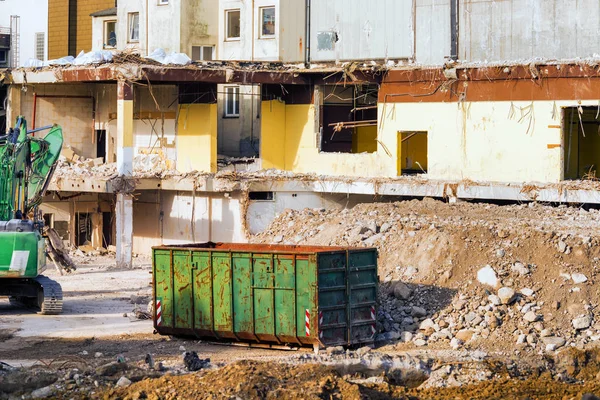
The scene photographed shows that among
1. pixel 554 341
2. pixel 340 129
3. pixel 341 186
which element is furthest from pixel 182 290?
pixel 340 129

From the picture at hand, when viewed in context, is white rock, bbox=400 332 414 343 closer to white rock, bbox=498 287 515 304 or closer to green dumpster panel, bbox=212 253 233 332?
white rock, bbox=498 287 515 304

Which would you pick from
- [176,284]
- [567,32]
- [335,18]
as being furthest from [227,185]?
[176,284]

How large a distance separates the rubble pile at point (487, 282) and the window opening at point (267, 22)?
12354 mm

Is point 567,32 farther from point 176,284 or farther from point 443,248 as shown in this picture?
point 176,284

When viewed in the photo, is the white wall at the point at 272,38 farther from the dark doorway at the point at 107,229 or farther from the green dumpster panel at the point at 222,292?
the green dumpster panel at the point at 222,292

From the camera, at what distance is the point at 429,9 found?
34750 millimetres

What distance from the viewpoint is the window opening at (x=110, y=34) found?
150 feet

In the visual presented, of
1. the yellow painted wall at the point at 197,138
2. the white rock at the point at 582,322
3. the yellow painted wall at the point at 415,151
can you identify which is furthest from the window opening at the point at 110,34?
the white rock at the point at 582,322

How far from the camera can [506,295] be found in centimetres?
2212

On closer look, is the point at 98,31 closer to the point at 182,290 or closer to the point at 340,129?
the point at 340,129

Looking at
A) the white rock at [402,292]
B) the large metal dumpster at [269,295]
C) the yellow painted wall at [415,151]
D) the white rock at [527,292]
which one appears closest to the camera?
the large metal dumpster at [269,295]

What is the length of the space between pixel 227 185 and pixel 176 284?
Result: 44.1ft

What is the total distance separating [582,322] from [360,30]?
17.1m

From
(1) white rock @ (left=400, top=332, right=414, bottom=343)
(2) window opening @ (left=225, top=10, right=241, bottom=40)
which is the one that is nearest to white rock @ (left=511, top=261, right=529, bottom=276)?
(1) white rock @ (left=400, top=332, right=414, bottom=343)
